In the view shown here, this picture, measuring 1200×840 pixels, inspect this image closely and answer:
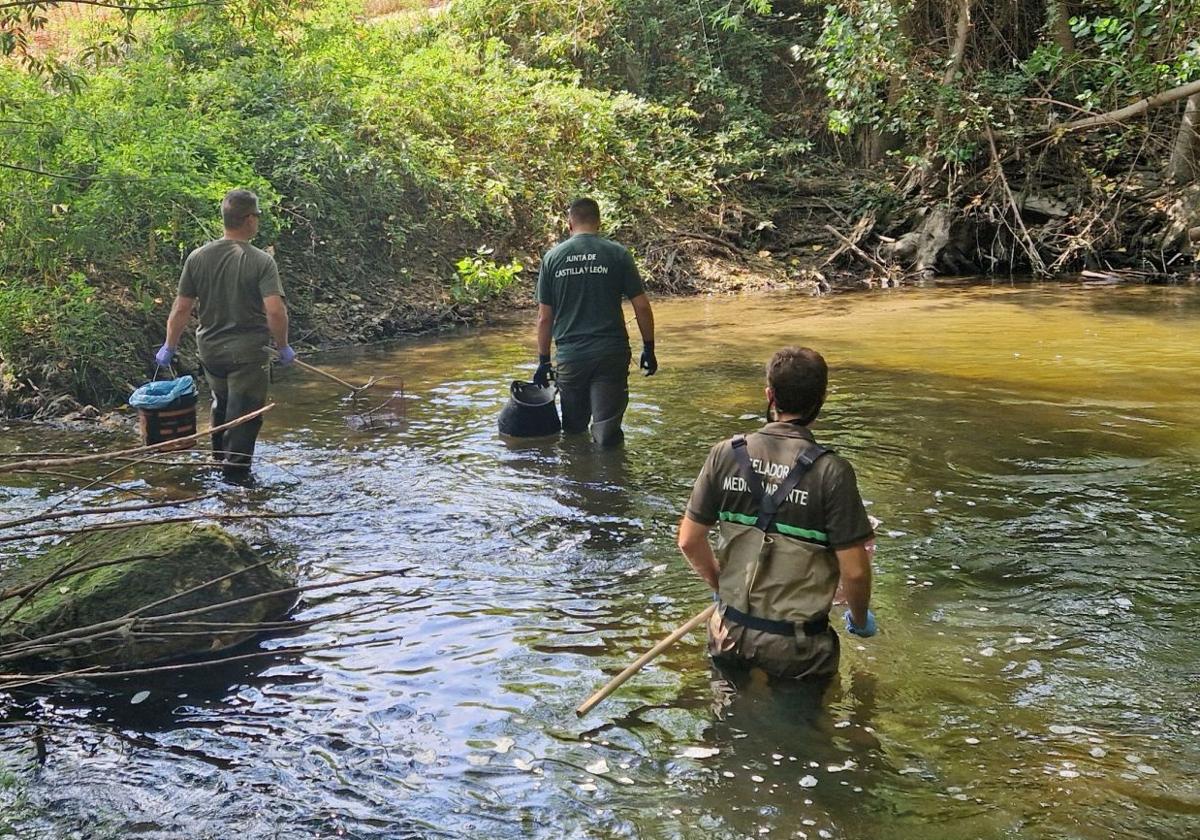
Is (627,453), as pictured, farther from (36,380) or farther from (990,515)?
(36,380)

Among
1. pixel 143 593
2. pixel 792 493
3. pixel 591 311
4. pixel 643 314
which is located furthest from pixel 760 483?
pixel 591 311

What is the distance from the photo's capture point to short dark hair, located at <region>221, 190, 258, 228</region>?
7.09m

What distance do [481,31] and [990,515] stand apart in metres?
18.6

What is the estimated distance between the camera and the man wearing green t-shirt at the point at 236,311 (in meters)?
7.17

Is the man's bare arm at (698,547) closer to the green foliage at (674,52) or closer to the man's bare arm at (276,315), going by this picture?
the man's bare arm at (276,315)

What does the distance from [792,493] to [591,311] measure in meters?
3.92

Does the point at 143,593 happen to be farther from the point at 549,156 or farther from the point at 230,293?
the point at 549,156

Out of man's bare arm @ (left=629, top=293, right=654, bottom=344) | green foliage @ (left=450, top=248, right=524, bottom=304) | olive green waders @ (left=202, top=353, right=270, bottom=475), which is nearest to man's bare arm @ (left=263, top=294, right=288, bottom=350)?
olive green waders @ (left=202, top=353, right=270, bottom=475)

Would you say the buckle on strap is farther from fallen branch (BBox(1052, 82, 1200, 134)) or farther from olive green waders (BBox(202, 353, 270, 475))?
fallen branch (BBox(1052, 82, 1200, 134))

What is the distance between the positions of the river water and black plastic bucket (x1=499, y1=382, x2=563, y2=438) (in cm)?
15

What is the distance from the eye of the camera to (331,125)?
50.1 ft

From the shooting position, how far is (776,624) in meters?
3.95

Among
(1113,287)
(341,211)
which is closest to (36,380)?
(341,211)

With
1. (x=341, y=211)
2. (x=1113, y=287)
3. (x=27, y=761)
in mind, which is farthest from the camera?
(x=1113, y=287)
